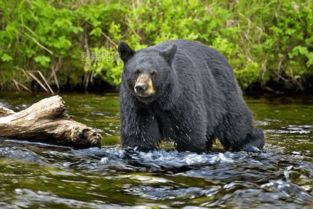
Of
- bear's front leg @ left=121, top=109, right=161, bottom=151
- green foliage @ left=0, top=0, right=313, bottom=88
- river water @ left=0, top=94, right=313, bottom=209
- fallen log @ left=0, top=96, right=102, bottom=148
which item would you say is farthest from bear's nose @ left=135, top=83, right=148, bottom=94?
green foliage @ left=0, top=0, right=313, bottom=88

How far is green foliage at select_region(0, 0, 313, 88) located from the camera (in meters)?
12.2

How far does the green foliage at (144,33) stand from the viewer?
40.0 feet

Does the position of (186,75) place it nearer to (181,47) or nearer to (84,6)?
(181,47)

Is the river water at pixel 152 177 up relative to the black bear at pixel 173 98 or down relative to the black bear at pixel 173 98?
down

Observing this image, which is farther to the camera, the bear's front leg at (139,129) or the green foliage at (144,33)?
the green foliage at (144,33)

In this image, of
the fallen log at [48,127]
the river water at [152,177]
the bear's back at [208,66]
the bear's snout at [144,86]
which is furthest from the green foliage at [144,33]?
the bear's snout at [144,86]

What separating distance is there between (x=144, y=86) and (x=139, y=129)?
24.9 inches

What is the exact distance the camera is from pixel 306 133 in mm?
8438

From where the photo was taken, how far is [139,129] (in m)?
6.30

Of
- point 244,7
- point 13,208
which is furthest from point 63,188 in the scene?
point 244,7

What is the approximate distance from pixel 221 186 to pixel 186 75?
170 cm

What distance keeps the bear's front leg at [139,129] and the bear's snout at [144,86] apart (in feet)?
1.30

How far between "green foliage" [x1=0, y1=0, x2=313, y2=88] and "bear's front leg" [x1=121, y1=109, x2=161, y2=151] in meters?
5.11

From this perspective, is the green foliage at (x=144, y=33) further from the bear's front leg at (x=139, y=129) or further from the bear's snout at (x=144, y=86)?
the bear's snout at (x=144, y=86)
